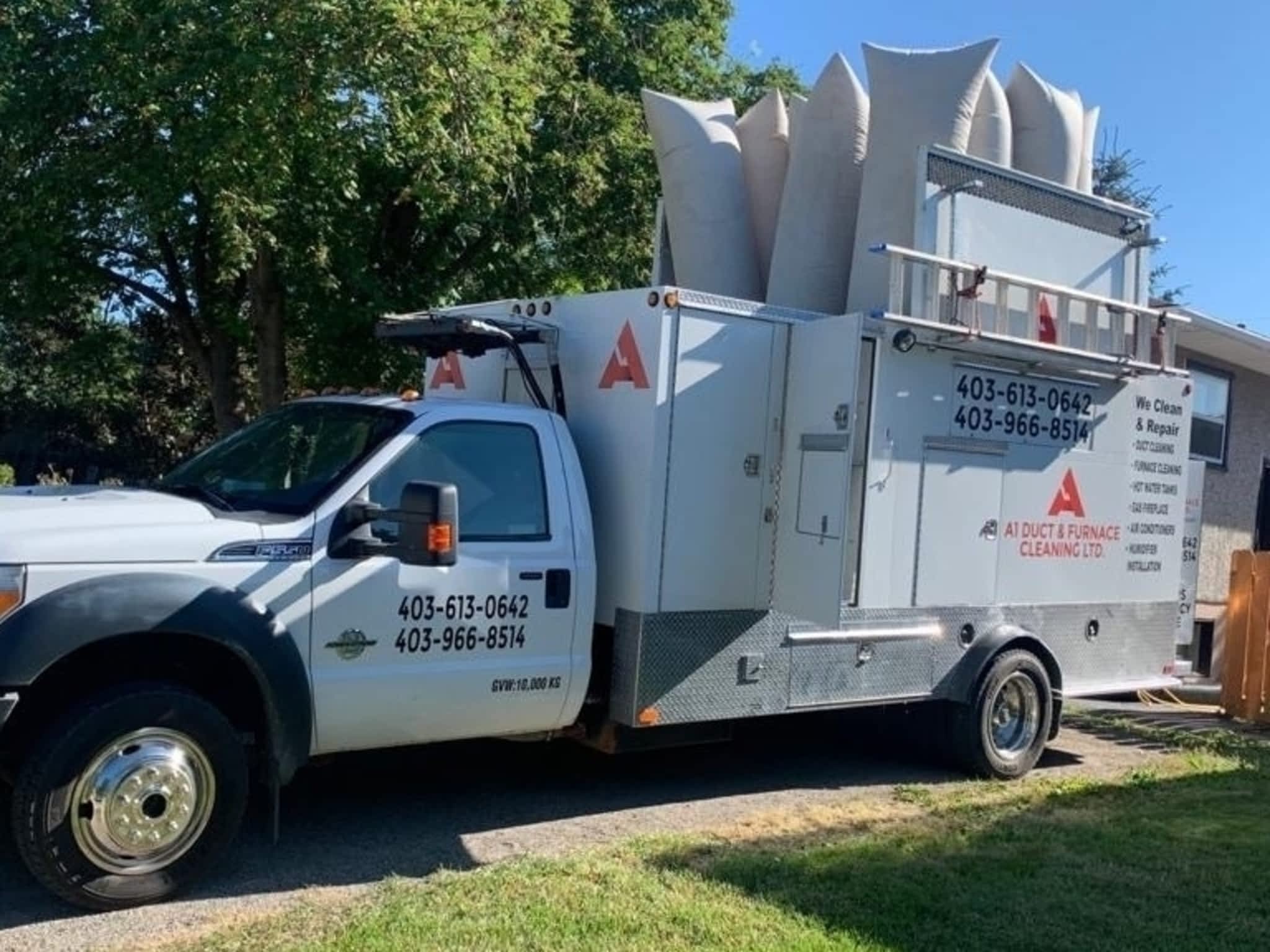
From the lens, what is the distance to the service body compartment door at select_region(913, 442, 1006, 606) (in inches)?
287

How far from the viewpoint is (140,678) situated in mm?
5195

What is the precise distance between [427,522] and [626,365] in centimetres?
164

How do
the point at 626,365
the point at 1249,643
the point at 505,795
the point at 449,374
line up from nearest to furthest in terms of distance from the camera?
the point at 626,365, the point at 505,795, the point at 449,374, the point at 1249,643

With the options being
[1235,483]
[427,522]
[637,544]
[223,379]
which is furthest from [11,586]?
[1235,483]

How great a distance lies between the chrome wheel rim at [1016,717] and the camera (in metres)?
8.03

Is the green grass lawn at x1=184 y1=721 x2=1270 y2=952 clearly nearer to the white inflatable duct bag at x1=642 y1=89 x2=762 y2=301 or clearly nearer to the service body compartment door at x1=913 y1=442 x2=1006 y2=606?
the service body compartment door at x1=913 y1=442 x2=1006 y2=606

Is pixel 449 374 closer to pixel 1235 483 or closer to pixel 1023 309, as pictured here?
pixel 1023 309

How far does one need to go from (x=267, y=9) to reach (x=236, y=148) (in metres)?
1.08

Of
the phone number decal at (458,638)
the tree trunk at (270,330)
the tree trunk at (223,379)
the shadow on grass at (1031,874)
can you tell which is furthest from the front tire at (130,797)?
the tree trunk at (223,379)

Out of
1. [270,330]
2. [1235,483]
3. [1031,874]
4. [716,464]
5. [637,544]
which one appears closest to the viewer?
[1031,874]

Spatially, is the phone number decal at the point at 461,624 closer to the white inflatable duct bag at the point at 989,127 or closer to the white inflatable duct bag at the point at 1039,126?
the white inflatable duct bag at the point at 989,127

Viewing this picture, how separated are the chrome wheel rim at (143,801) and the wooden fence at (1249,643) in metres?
8.30

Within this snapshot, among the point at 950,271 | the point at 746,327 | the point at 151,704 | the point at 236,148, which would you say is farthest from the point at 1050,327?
the point at 236,148

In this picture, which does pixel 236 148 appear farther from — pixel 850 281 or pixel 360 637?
pixel 360 637
